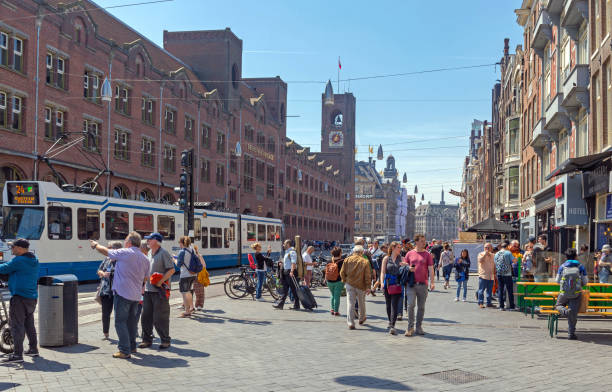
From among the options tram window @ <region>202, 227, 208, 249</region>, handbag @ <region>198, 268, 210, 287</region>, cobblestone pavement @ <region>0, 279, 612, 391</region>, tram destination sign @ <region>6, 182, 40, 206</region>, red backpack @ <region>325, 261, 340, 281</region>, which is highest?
tram destination sign @ <region>6, 182, 40, 206</region>

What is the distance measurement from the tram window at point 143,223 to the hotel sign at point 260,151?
33.9m

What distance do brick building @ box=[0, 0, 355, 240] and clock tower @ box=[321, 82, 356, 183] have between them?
115ft

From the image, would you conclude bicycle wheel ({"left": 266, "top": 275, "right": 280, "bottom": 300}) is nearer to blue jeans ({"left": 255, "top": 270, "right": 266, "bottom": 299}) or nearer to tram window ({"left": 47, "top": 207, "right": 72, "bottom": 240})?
blue jeans ({"left": 255, "top": 270, "right": 266, "bottom": 299})

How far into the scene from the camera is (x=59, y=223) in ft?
63.8

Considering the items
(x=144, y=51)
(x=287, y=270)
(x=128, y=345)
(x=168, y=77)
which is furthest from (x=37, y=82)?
(x=128, y=345)

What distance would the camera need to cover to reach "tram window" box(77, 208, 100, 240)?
20.3m

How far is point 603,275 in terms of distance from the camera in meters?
14.3

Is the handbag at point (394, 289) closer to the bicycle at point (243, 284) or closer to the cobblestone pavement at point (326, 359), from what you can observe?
the cobblestone pavement at point (326, 359)

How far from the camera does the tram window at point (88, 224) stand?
20.3m

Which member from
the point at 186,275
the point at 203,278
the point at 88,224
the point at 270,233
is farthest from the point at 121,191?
the point at 186,275

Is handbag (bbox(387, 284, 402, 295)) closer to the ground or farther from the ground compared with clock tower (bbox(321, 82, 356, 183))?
closer to the ground

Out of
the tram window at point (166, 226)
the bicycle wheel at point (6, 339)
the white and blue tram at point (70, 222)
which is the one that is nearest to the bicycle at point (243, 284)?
the white and blue tram at point (70, 222)

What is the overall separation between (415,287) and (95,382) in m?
5.76

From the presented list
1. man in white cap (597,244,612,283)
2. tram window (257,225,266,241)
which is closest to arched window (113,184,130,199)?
tram window (257,225,266,241)
